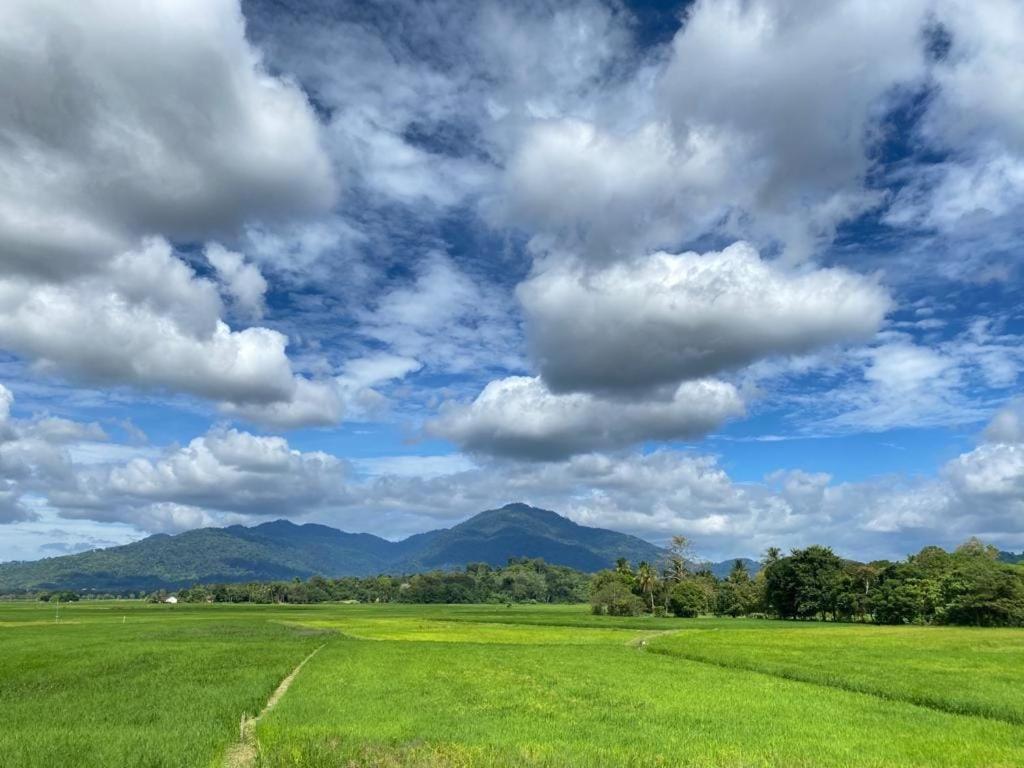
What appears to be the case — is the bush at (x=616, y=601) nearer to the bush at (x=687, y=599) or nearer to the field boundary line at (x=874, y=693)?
the bush at (x=687, y=599)

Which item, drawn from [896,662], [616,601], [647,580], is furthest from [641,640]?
[647,580]

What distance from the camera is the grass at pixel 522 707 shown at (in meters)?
17.8

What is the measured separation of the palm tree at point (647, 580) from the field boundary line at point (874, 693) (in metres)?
84.9

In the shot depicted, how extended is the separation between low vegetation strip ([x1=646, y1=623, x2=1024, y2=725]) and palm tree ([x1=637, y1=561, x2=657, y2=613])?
6234 cm

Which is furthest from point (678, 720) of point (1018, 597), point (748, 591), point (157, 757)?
point (748, 591)

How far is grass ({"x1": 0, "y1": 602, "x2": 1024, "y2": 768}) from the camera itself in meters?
17.8

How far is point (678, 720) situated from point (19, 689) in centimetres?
3041

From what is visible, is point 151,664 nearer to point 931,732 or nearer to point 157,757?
point 157,757

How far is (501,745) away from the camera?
18.5 meters

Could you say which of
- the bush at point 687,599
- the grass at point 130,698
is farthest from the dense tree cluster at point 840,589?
the grass at point 130,698

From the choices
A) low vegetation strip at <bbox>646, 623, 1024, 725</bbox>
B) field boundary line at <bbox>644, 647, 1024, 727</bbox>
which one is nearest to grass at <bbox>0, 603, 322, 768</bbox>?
field boundary line at <bbox>644, 647, 1024, 727</bbox>

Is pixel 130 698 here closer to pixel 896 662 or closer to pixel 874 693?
pixel 874 693

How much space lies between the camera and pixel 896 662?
39969 millimetres

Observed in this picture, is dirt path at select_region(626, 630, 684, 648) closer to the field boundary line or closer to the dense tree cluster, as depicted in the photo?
the field boundary line
